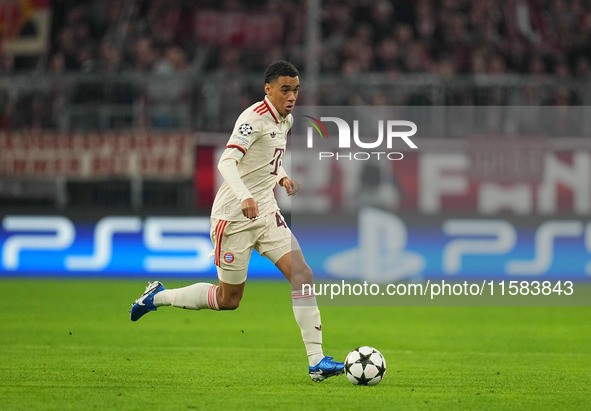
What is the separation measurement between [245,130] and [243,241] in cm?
82

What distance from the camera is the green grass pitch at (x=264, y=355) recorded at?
6.73 meters

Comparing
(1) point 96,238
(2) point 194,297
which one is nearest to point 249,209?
(2) point 194,297

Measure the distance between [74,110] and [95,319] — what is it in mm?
4823

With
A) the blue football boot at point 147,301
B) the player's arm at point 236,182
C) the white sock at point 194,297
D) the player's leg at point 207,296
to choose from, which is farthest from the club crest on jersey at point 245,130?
the blue football boot at point 147,301

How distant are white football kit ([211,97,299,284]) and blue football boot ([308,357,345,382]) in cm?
80

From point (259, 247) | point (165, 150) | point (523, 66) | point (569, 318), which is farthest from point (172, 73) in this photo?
point (259, 247)

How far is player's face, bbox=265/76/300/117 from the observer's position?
24.2 ft

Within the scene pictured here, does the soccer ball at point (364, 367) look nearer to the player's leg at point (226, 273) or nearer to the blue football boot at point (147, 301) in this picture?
the player's leg at point (226, 273)

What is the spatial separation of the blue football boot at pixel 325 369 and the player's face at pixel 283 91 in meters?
1.77

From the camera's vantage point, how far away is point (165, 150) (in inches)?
598

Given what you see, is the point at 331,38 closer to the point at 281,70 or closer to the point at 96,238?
the point at 96,238

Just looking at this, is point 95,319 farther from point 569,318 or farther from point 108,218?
point 569,318

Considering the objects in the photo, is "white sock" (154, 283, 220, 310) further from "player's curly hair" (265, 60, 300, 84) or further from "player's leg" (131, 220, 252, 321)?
"player's curly hair" (265, 60, 300, 84)

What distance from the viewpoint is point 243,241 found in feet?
24.9
